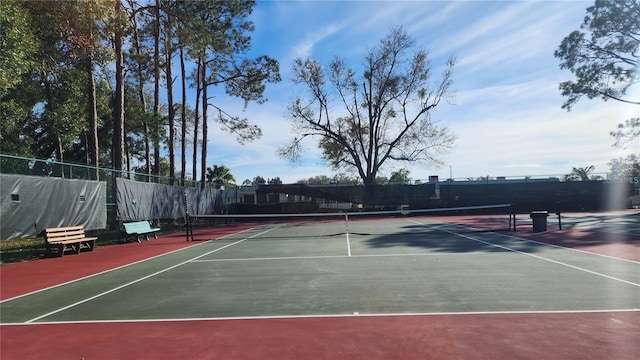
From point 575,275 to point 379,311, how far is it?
4947 millimetres

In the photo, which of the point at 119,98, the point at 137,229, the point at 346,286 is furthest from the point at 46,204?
the point at 346,286

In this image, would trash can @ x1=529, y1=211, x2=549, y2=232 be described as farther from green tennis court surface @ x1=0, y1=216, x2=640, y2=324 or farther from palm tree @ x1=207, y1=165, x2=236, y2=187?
palm tree @ x1=207, y1=165, x2=236, y2=187

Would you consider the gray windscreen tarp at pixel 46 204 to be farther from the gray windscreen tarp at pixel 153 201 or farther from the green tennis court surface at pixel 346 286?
the green tennis court surface at pixel 346 286

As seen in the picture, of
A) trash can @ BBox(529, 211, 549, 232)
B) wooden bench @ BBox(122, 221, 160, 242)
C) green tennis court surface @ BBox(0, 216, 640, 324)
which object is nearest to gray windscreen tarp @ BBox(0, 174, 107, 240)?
wooden bench @ BBox(122, 221, 160, 242)

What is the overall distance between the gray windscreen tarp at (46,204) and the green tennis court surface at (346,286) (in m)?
3.70

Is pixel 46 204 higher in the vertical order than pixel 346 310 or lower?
higher

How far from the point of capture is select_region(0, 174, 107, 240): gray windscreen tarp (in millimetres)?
13281

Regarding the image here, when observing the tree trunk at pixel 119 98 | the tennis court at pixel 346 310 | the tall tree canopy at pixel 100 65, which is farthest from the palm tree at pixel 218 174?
the tennis court at pixel 346 310

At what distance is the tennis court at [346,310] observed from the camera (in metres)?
5.52

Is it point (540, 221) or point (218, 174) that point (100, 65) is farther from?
point (218, 174)

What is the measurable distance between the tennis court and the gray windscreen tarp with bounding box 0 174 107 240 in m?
3.94

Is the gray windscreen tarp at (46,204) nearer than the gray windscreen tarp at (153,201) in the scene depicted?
Yes

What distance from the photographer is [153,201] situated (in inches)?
963

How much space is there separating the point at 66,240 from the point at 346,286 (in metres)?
11.4
